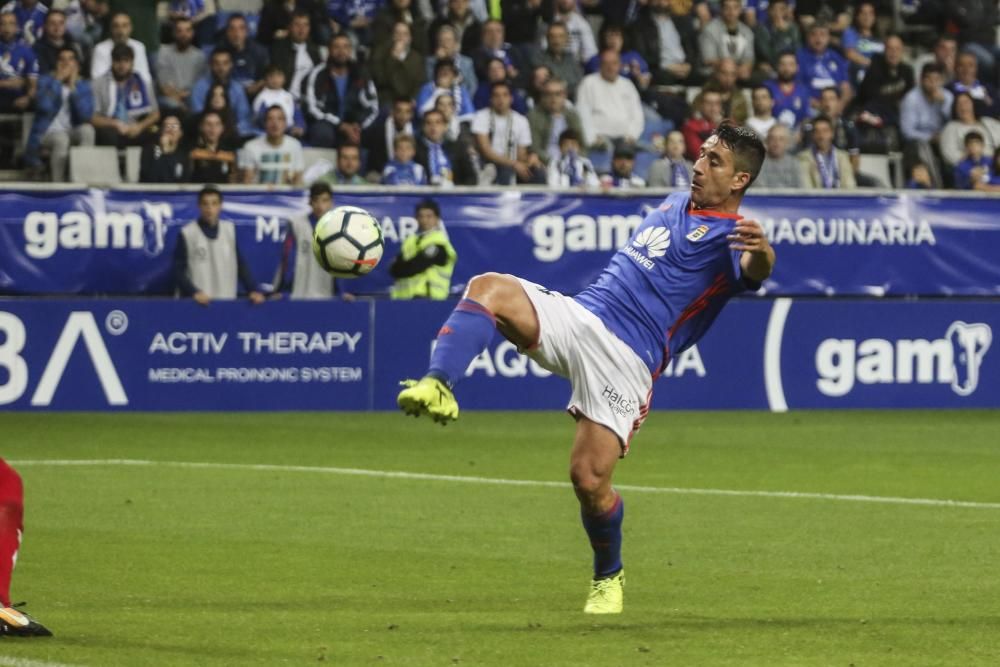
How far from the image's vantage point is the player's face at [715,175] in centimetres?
788

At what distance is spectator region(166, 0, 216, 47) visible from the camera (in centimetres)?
2148

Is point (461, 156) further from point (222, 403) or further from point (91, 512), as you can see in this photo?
point (91, 512)

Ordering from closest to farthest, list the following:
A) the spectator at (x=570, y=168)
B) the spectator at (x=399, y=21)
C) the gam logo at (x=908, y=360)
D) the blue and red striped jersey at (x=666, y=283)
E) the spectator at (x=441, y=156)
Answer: the blue and red striped jersey at (x=666, y=283), the gam logo at (x=908, y=360), the spectator at (x=441, y=156), the spectator at (x=570, y=168), the spectator at (x=399, y=21)

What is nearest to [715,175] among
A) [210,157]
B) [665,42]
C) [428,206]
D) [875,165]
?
[428,206]

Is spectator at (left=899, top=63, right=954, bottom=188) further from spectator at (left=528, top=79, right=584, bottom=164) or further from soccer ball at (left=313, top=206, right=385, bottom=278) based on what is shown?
soccer ball at (left=313, top=206, right=385, bottom=278)

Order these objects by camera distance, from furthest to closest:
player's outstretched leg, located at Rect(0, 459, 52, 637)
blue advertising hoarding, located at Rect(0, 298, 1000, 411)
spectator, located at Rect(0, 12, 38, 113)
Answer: spectator, located at Rect(0, 12, 38, 113), blue advertising hoarding, located at Rect(0, 298, 1000, 411), player's outstretched leg, located at Rect(0, 459, 52, 637)

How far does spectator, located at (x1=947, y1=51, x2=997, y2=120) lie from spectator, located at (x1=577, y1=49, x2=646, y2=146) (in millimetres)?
4231

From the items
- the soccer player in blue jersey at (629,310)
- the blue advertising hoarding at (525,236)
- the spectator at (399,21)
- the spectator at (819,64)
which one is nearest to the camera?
the soccer player in blue jersey at (629,310)

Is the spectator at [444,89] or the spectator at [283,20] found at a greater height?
the spectator at [283,20]

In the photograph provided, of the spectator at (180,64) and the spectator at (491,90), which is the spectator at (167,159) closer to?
the spectator at (180,64)

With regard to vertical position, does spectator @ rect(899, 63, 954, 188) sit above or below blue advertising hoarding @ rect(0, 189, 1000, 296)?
above

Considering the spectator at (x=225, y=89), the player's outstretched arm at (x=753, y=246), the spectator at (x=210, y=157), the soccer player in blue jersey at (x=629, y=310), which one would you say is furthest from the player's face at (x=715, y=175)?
the spectator at (x=225, y=89)

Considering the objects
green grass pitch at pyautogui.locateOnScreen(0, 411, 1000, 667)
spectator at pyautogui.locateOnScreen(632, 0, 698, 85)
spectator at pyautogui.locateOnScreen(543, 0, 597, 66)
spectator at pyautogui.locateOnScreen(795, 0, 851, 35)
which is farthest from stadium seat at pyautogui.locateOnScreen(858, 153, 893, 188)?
green grass pitch at pyautogui.locateOnScreen(0, 411, 1000, 667)

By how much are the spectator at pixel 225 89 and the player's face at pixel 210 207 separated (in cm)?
188
